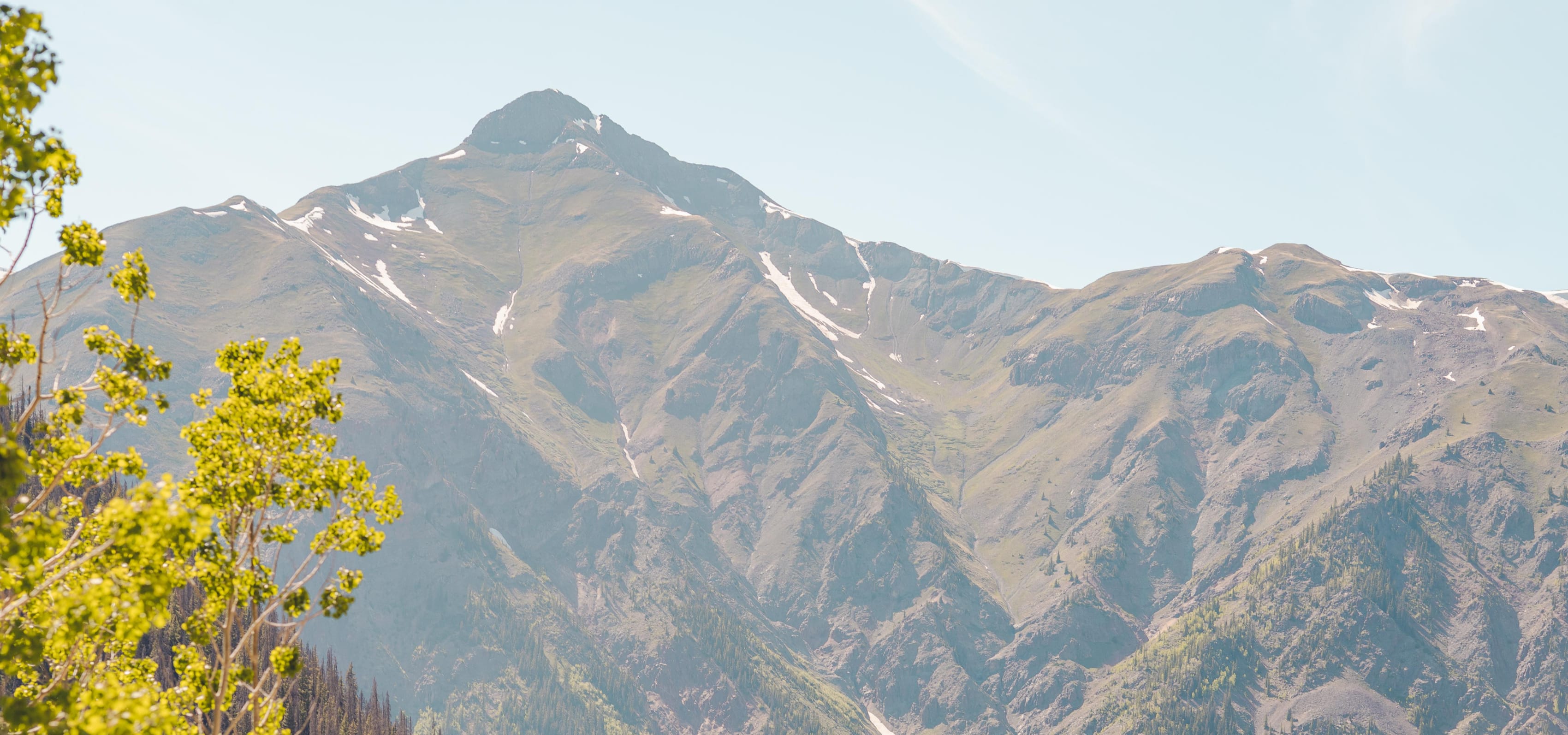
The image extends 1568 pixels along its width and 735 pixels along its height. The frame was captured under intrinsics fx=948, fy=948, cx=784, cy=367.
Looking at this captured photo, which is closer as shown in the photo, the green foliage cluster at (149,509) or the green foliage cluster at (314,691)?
the green foliage cluster at (149,509)

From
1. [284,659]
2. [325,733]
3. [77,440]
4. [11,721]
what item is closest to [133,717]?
[11,721]

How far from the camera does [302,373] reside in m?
20.8

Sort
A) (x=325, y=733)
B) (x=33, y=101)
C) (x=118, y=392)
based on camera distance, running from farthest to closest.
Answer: (x=325, y=733), (x=118, y=392), (x=33, y=101)

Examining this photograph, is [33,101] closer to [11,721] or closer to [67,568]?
[67,568]

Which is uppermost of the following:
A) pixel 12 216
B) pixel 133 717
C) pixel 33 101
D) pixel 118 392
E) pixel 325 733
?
pixel 33 101

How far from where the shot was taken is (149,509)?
1444cm

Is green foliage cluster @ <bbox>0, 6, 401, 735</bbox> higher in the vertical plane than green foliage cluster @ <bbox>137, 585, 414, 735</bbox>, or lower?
higher

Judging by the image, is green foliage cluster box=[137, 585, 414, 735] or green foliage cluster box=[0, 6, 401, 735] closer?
green foliage cluster box=[0, 6, 401, 735]

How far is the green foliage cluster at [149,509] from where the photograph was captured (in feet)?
50.3

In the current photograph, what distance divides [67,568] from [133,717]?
3.73m

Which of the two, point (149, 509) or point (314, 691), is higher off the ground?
point (149, 509)

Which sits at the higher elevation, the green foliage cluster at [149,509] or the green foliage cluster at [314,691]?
the green foliage cluster at [149,509]

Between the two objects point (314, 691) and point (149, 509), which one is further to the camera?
point (314, 691)

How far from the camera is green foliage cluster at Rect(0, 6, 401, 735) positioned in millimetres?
15344
